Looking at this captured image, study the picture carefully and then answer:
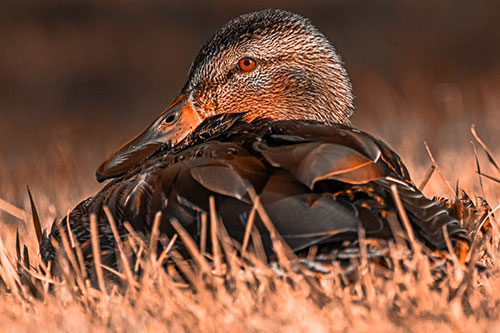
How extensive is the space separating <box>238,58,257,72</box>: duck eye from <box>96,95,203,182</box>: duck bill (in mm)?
261

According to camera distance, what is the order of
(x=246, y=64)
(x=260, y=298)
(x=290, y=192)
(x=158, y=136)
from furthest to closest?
1. (x=246, y=64)
2. (x=158, y=136)
3. (x=290, y=192)
4. (x=260, y=298)

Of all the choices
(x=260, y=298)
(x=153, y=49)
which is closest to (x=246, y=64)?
(x=260, y=298)

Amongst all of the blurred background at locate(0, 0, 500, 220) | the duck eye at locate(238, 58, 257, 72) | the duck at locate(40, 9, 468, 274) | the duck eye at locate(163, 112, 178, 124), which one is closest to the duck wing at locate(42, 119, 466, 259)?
the duck at locate(40, 9, 468, 274)

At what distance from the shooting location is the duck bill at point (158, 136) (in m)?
3.08

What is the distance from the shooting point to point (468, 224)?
8.66ft

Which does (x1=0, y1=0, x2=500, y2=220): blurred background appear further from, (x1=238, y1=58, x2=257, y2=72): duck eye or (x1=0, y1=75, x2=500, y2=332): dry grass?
(x1=0, y1=75, x2=500, y2=332): dry grass

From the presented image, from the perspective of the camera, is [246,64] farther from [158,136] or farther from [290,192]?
[290,192]

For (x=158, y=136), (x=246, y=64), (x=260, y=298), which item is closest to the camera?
→ (x=260, y=298)

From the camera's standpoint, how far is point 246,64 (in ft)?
11.0

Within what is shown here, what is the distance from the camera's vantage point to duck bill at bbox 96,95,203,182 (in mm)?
3080

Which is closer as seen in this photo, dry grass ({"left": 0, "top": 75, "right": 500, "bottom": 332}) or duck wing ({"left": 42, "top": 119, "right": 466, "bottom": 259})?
dry grass ({"left": 0, "top": 75, "right": 500, "bottom": 332})

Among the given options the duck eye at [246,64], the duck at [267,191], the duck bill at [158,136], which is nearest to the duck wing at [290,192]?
the duck at [267,191]

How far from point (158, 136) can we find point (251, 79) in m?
0.45

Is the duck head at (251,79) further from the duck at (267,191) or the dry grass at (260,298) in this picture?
the dry grass at (260,298)
